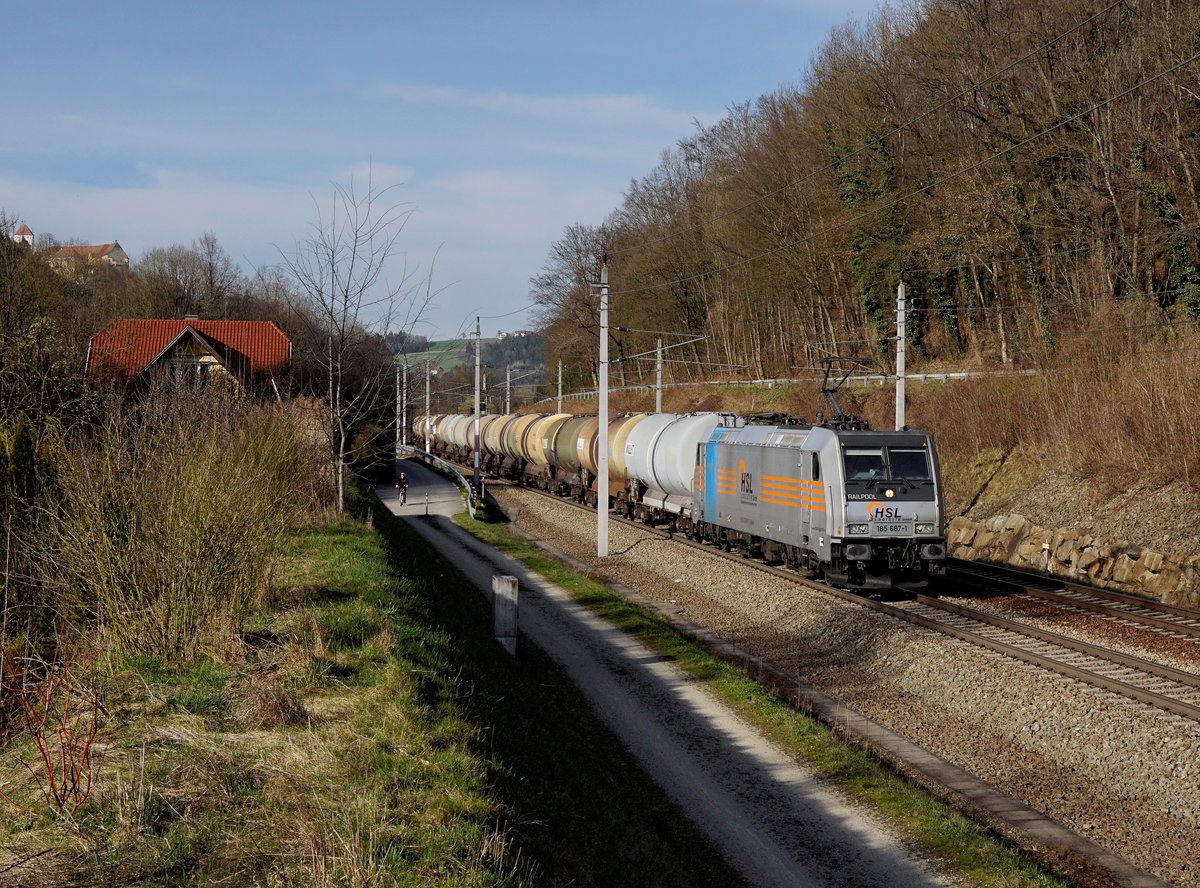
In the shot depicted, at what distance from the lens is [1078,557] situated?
2145 centimetres

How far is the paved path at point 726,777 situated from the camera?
855 cm

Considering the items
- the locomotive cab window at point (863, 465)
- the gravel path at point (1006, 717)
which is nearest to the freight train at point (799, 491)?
the locomotive cab window at point (863, 465)

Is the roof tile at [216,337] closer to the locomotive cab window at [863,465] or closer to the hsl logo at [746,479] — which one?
the hsl logo at [746,479]

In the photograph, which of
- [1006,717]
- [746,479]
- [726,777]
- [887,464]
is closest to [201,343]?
[746,479]

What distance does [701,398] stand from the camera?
2308 inches

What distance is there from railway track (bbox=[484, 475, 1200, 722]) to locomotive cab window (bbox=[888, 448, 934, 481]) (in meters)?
2.13

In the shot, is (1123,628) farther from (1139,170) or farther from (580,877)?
(1139,170)

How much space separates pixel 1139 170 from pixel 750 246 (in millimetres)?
24031

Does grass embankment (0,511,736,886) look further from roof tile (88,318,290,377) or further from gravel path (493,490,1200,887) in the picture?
roof tile (88,318,290,377)

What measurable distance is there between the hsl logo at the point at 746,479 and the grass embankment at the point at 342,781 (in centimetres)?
1141

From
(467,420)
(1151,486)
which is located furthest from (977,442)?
(467,420)

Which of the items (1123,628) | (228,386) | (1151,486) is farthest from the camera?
(1151,486)

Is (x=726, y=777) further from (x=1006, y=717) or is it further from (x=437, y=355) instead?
(x=437, y=355)

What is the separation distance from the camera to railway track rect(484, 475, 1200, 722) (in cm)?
1224
